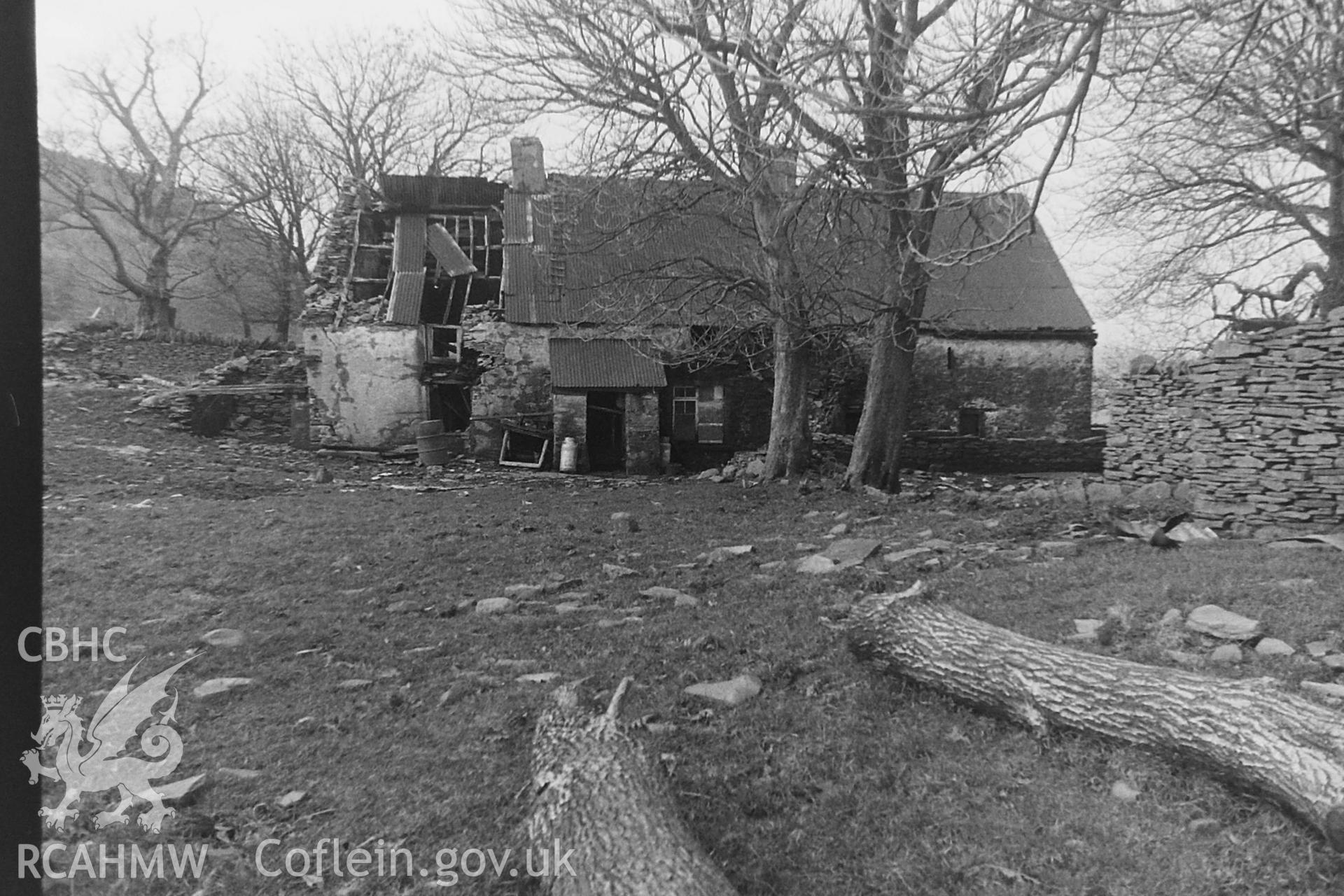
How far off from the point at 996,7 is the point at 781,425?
22.8 ft

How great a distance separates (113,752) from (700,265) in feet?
29.0

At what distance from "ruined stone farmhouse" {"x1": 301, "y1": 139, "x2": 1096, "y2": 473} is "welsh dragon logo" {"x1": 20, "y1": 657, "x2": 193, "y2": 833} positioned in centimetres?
909

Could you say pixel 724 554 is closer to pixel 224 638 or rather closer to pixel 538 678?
pixel 538 678

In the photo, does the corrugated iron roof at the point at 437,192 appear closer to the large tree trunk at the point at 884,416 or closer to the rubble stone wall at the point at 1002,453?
the large tree trunk at the point at 884,416

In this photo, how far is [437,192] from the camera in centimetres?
1725

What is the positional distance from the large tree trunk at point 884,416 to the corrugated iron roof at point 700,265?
2.08 feet

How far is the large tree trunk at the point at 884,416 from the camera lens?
31.0 feet

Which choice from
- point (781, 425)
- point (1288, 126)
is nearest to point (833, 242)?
point (781, 425)

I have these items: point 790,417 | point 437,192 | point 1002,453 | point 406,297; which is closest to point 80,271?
point 790,417

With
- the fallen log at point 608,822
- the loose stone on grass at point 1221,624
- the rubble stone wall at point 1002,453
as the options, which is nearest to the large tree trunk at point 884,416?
the loose stone on grass at point 1221,624

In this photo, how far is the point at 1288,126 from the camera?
29.3 ft

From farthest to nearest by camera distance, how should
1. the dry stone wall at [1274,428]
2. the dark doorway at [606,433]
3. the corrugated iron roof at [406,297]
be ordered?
the corrugated iron roof at [406,297] < the dark doorway at [606,433] < the dry stone wall at [1274,428]

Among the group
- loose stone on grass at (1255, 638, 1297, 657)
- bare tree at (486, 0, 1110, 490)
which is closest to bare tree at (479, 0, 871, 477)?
bare tree at (486, 0, 1110, 490)

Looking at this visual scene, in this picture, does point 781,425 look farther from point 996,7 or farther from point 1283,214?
point 1283,214
